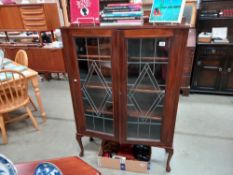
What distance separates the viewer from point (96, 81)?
1.50 meters

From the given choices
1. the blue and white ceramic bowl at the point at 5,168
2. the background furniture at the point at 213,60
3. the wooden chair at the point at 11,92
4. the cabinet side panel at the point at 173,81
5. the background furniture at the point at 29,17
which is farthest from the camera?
the background furniture at the point at 29,17

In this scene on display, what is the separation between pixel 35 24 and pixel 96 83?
2.16m

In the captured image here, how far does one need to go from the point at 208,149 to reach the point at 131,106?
105 centimetres

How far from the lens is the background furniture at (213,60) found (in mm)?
2660

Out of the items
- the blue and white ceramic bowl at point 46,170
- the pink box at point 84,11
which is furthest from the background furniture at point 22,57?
the blue and white ceramic bowl at point 46,170

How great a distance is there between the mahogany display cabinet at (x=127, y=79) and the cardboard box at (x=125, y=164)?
19 cm

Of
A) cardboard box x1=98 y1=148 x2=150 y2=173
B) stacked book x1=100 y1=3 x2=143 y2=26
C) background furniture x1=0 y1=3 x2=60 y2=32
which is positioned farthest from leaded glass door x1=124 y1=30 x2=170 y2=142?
background furniture x1=0 y1=3 x2=60 y2=32

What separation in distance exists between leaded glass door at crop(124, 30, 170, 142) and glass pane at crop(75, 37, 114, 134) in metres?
0.16

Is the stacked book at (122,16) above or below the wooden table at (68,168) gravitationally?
above

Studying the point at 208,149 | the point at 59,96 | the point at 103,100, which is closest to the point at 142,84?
the point at 103,100

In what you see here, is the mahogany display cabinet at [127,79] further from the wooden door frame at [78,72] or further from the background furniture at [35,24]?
the background furniture at [35,24]

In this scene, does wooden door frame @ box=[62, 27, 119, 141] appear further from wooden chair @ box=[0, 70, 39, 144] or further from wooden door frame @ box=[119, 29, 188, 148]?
wooden chair @ box=[0, 70, 39, 144]

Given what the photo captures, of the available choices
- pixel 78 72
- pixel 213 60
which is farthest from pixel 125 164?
pixel 213 60

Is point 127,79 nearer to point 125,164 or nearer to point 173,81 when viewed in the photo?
point 173,81
